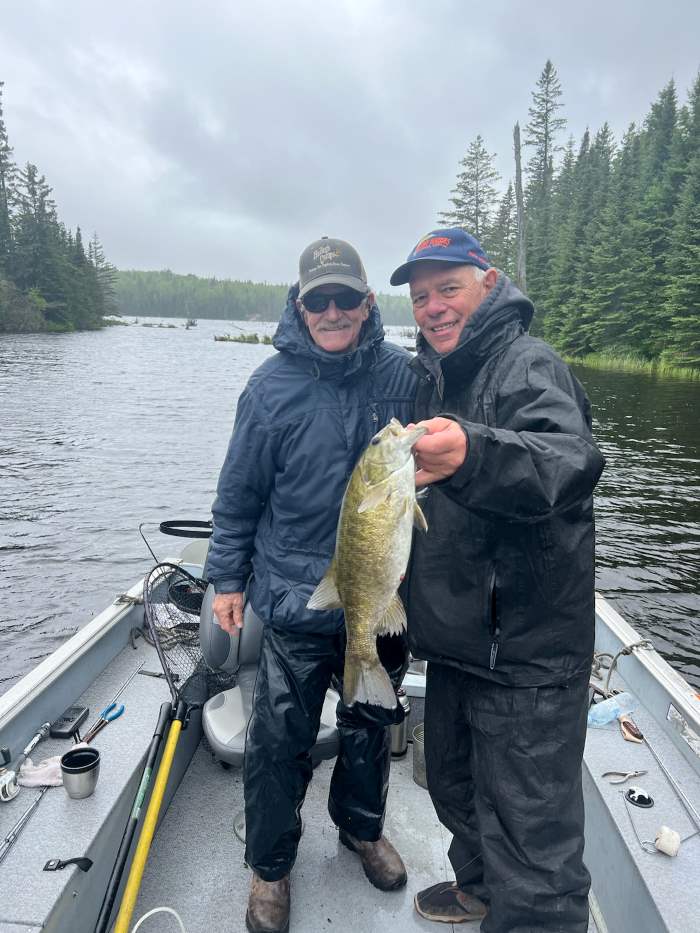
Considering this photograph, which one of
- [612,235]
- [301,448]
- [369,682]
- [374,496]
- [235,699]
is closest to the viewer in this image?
[374,496]

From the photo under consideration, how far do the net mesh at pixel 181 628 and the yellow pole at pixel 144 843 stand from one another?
57 centimetres

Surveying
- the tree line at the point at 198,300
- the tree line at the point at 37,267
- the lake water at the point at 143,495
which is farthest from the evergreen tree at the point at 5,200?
the tree line at the point at 198,300

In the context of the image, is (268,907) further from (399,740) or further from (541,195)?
(541,195)

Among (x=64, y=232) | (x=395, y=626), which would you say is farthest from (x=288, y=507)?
(x=64, y=232)

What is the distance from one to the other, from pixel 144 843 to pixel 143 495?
39.9 feet

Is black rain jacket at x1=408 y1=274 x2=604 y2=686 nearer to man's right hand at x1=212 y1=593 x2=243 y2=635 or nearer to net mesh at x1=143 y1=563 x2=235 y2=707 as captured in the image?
man's right hand at x1=212 y1=593 x2=243 y2=635

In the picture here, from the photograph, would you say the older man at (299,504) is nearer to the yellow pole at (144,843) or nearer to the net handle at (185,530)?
the yellow pole at (144,843)

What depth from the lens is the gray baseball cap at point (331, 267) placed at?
9.50 ft

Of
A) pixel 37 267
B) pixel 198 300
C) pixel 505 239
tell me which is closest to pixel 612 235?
pixel 505 239

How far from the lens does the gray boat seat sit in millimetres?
3473

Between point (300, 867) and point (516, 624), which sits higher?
point (516, 624)

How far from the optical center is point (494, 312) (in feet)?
7.95

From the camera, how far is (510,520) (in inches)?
78.5

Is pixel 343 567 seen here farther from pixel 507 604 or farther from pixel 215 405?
pixel 215 405
